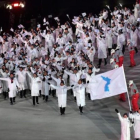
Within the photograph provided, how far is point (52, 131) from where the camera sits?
17.5m

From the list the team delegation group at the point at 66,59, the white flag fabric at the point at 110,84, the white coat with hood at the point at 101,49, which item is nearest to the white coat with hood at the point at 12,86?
the team delegation group at the point at 66,59

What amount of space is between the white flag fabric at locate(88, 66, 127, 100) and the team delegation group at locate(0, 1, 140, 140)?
0.51 m

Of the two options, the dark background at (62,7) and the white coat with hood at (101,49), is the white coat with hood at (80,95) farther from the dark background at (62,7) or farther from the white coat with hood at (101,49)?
the dark background at (62,7)

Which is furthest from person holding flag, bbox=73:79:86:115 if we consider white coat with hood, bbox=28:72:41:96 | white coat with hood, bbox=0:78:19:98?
white coat with hood, bbox=0:78:19:98

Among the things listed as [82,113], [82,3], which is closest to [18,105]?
[82,113]

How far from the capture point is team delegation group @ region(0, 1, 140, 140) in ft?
64.8

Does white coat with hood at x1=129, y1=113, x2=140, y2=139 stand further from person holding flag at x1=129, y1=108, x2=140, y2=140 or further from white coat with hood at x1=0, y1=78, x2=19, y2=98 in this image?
white coat with hood at x1=0, y1=78, x2=19, y2=98

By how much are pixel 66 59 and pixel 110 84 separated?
774cm

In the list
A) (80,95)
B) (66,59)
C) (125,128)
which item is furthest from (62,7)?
(125,128)

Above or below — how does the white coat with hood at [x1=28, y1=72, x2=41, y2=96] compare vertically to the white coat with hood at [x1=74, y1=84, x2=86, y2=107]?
above

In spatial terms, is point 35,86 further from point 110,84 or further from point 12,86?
point 110,84

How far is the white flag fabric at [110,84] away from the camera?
1697 cm

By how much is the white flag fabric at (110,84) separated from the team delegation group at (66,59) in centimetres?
51

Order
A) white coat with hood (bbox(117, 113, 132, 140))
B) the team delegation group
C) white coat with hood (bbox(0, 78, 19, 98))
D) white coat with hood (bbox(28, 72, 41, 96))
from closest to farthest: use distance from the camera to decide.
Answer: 1. white coat with hood (bbox(117, 113, 132, 140))
2. the team delegation group
3. white coat with hood (bbox(28, 72, 41, 96))
4. white coat with hood (bbox(0, 78, 19, 98))
